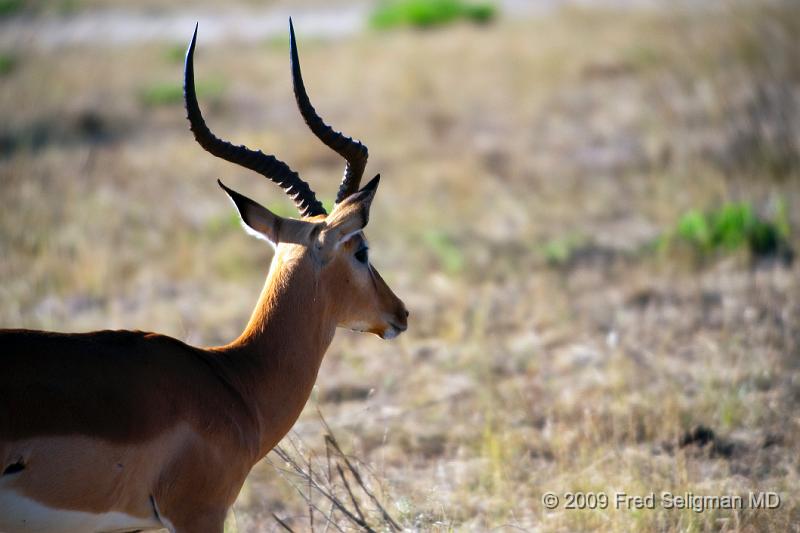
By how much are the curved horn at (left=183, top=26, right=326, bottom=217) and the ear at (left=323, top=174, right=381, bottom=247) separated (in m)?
0.28

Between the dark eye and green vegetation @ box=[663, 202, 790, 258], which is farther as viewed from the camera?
green vegetation @ box=[663, 202, 790, 258]

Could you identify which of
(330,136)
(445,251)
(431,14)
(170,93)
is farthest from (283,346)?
(431,14)

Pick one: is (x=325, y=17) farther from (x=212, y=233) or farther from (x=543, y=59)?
(x=212, y=233)

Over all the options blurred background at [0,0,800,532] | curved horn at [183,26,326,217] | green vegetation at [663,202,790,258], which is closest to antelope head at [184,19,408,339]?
curved horn at [183,26,326,217]

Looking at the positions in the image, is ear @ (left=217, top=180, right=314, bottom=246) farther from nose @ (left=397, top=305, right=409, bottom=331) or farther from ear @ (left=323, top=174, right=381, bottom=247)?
nose @ (left=397, top=305, right=409, bottom=331)

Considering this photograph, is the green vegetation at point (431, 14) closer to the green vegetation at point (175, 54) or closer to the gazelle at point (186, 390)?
the green vegetation at point (175, 54)

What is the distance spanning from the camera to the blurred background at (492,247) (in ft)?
17.7

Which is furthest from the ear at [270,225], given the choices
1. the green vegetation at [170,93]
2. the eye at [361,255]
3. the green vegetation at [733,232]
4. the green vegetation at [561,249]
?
the green vegetation at [170,93]

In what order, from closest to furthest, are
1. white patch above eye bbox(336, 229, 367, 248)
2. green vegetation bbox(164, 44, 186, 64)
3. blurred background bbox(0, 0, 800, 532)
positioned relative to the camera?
white patch above eye bbox(336, 229, 367, 248) → blurred background bbox(0, 0, 800, 532) → green vegetation bbox(164, 44, 186, 64)

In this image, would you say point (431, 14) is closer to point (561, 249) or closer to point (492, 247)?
point (492, 247)

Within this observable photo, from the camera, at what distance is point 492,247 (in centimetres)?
972

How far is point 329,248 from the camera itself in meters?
4.23

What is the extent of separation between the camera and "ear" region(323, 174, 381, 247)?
13.6ft

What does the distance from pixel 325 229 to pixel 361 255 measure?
9.9 inches
